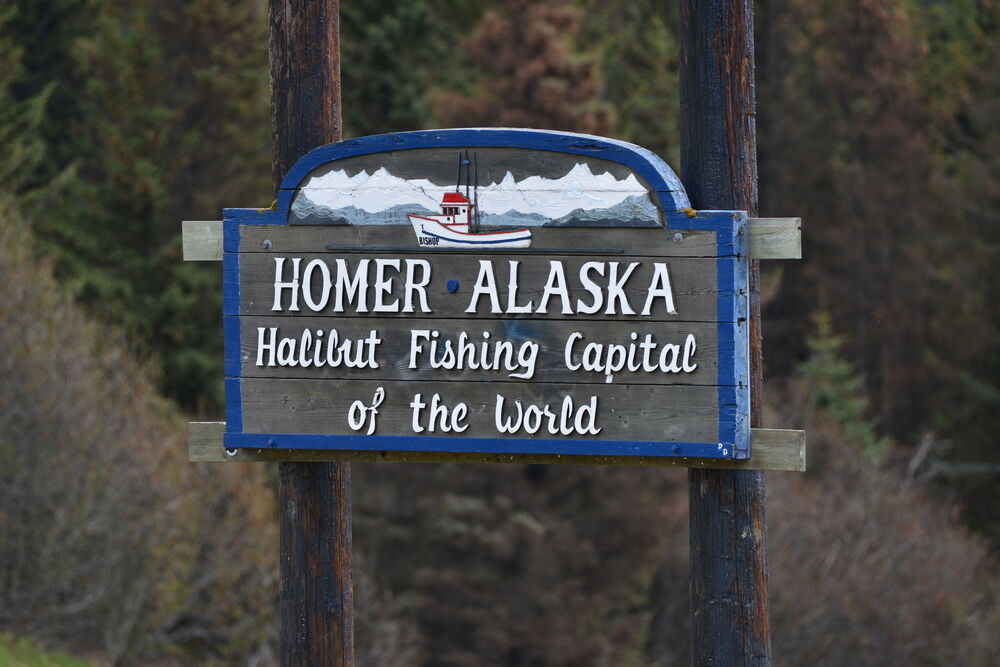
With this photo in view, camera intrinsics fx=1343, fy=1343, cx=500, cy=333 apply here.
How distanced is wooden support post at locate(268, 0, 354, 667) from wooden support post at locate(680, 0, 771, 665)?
1280 mm

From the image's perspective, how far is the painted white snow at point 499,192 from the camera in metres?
4.48

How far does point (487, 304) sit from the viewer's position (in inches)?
180

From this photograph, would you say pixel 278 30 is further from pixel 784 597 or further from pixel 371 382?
pixel 784 597

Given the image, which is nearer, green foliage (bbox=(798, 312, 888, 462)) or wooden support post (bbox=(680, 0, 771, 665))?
wooden support post (bbox=(680, 0, 771, 665))

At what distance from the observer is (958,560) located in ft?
80.4

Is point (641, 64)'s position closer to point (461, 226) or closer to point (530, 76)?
point (530, 76)

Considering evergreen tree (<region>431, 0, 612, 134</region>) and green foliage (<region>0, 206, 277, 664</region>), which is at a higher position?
evergreen tree (<region>431, 0, 612, 134</region>)

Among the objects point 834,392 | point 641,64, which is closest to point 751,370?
point 834,392

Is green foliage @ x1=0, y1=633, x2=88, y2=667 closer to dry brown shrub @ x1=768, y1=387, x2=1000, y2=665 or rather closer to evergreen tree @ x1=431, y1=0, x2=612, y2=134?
dry brown shrub @ x1=768, y1=387, x2=1000, y2=665

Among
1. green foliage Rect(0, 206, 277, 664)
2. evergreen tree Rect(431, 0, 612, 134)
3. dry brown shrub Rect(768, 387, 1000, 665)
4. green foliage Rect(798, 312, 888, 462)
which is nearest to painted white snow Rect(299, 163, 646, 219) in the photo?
green foliage Rect(0, 206, 277, 664)

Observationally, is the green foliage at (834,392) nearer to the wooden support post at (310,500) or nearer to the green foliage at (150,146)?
the green foliage at (150,146)

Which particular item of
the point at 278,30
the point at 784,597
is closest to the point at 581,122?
the point at 784,597

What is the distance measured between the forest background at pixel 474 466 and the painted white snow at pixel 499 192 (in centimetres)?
1276

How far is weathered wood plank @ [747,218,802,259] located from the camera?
174 inches
